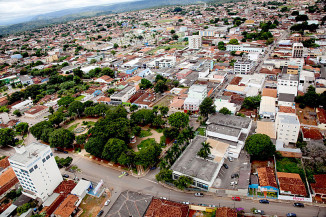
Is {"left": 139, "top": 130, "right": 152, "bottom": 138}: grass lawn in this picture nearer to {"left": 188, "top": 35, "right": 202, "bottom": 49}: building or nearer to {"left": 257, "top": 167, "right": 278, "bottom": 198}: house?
{"left": 257, "top": 167, "right": 278, "bottom": 198}: house

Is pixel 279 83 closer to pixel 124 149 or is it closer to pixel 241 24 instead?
pixel 124 149

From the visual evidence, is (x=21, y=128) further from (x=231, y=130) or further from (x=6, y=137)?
(x=231, y=130)

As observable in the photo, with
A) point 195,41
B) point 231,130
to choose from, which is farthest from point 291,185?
point 195,41

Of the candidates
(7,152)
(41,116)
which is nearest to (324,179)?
(7,152)

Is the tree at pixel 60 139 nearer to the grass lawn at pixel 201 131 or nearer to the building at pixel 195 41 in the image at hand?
the grass lawn at pixel 201 131

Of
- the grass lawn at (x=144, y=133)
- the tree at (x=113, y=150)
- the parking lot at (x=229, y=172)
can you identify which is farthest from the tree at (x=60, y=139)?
the parking lot at (x=229, y=172)

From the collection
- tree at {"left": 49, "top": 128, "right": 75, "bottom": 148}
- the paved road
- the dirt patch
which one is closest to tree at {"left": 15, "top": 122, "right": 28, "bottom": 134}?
tree at {"left": 49, "top": 128, "right": 75, "bottom": 148}
